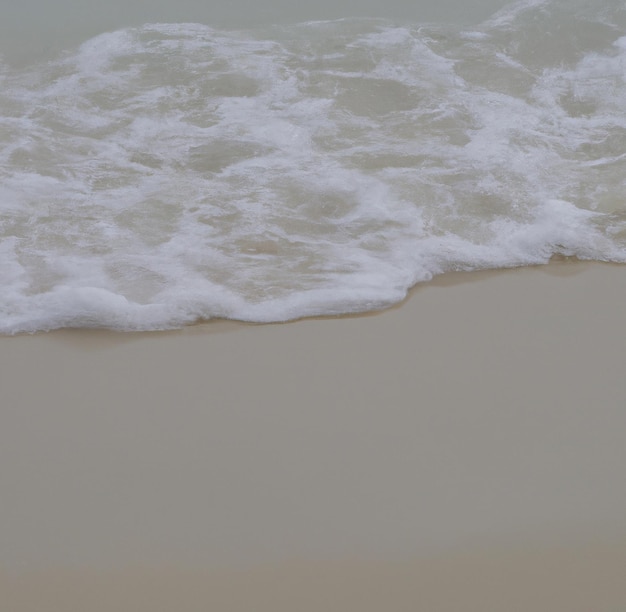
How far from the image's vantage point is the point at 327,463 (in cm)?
232

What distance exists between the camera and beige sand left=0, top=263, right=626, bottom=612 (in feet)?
6.66

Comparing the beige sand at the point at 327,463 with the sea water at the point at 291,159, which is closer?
the beige sand at the point at 327,463

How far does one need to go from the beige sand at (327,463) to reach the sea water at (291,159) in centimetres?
26

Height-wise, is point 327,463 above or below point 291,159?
below

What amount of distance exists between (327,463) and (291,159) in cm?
192

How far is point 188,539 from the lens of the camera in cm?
212

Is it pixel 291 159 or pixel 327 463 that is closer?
pixel 327 463

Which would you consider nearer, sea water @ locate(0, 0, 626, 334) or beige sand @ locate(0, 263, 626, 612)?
beige sand @ locate(0, 263, 626, 612)

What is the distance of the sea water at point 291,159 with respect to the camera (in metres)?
3.10

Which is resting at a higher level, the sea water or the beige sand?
the sea water

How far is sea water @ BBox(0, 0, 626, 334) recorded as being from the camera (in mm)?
3096

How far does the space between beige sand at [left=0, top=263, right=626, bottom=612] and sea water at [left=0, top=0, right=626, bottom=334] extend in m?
0.26

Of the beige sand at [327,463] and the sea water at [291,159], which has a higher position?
the sea water at [291,159]

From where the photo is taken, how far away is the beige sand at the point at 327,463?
203 centimetres
